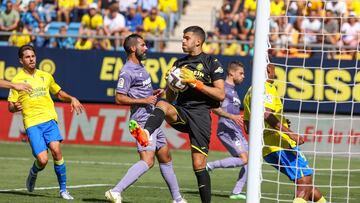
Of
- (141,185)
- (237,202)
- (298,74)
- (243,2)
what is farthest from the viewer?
(243,2)

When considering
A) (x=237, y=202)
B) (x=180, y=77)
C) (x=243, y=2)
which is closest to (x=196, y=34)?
(x=180, y=77)

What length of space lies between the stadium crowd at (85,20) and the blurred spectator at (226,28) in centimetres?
152

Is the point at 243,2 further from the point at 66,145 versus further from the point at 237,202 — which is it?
the point at 237,202

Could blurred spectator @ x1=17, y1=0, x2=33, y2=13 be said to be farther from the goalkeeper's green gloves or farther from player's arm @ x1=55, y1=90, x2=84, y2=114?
the goalkeeper's green gloves

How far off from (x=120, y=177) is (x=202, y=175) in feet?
22.2

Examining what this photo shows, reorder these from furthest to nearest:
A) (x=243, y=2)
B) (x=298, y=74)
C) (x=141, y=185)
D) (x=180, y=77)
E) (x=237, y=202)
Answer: (x=243, y=2), (x=298, y=74), (x=141, y=185), (x=237, y=202), (x=180, y=77)

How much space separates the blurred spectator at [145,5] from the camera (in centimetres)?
2920

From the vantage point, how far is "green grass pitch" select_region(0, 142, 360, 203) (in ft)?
48.0

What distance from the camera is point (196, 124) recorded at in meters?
11.9

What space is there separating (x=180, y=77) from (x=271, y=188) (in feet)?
19.1

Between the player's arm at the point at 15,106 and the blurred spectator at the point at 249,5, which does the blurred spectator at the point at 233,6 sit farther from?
the player's arm at the point at 15,106

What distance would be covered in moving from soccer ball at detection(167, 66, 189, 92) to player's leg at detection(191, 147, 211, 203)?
0.79 m

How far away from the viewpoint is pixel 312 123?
25.2m

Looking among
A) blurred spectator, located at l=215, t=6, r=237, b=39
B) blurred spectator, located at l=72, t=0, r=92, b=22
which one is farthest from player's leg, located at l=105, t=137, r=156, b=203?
blurred spectator, located at l=72, t=0, r=92, b=22
